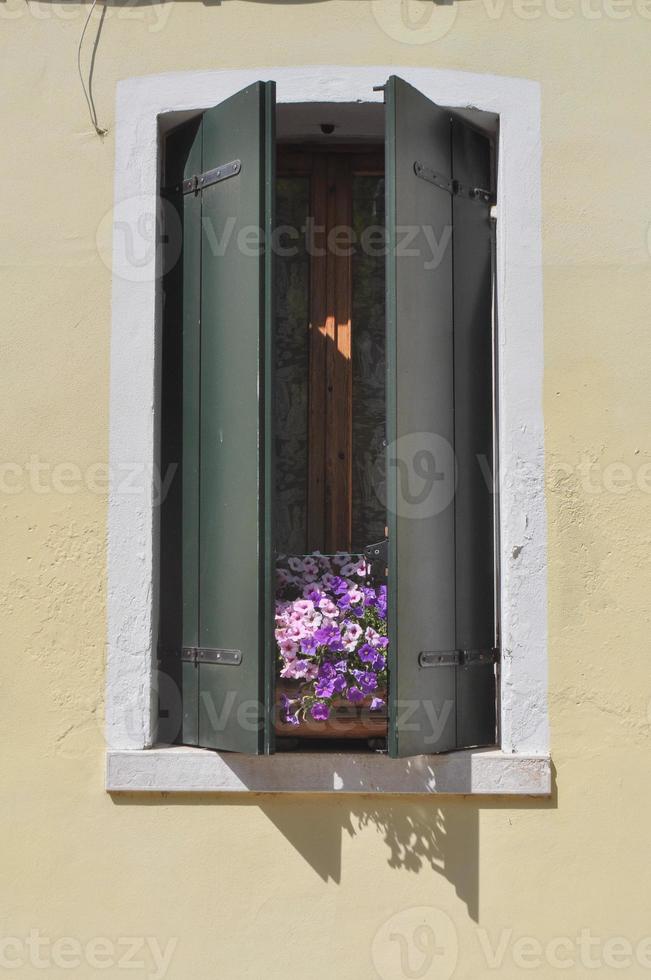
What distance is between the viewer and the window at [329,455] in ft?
10.5

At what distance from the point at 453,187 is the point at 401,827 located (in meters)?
2.03

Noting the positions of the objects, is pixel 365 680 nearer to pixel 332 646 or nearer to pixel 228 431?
pixel 332 646

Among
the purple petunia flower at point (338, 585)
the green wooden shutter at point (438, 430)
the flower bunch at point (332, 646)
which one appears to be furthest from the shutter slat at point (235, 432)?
the green wooden shutter at point (438, 430)

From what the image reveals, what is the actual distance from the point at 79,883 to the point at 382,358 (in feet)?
6.54

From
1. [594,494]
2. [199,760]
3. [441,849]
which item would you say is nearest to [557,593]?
[594,494]

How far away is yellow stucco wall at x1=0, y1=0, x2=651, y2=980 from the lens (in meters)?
3.28

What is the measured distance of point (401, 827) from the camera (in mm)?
3289

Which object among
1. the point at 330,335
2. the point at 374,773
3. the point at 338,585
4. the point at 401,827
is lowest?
the point at 401,827

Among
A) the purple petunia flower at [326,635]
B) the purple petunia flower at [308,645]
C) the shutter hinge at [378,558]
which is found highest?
the shutter hinge at [378,558]

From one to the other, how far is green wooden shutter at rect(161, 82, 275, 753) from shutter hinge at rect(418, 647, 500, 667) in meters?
0.48

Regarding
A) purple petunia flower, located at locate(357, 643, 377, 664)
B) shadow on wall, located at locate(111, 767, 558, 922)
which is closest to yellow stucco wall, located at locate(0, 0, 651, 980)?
shadow on wall, located at locate(111, 767, 558, 922)

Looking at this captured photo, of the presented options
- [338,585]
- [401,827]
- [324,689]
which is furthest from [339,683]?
[401,827]

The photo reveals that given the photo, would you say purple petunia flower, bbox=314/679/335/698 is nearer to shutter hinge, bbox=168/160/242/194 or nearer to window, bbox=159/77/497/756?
window, bbox=159/77/497/756

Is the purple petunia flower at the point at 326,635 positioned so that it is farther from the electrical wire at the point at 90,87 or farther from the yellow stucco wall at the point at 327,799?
the electrical wire at the point at 90,87
